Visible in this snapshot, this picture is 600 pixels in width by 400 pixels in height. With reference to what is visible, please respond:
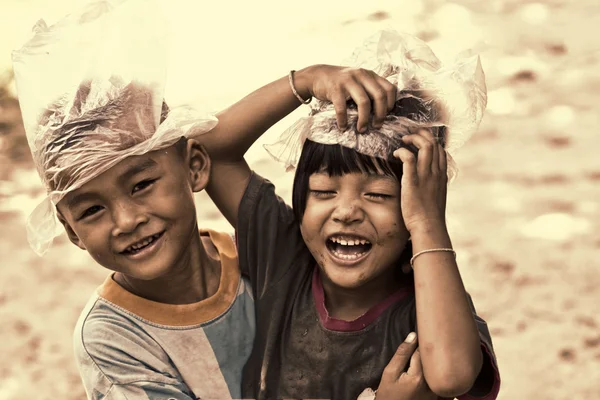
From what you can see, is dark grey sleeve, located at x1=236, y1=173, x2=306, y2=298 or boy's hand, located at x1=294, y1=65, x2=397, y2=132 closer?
boy's hand, located at x1=294, y1=65, x2=397, y2=132

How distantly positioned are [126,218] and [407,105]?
2.58ft

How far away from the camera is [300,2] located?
6281 mm

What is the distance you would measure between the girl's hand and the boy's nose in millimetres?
660

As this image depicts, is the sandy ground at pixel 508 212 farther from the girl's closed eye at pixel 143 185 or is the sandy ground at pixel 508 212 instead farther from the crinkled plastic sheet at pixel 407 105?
the girl's closed eye at pixel 143 185

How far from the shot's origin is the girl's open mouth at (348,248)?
8.45 feet

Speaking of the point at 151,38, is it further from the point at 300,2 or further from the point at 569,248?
the point at 300,2

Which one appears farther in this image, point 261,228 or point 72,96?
point 261,228

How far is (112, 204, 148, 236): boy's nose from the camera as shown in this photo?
8.07ft

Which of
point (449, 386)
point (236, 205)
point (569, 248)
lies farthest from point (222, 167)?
point (569, 248)

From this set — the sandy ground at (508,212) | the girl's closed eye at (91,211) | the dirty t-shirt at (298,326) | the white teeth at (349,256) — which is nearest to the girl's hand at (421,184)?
A: the white teeth at (349,256)

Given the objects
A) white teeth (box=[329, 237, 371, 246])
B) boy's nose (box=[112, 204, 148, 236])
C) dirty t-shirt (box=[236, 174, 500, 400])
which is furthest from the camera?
dirty t-shirt (box=[236, 174, 500, 400])

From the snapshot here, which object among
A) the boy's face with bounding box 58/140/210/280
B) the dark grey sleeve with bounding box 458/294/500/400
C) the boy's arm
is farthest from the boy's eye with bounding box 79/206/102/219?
the dark grey sleeve with bounding box 458/294/500/400

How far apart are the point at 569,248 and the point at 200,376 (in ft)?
8.35

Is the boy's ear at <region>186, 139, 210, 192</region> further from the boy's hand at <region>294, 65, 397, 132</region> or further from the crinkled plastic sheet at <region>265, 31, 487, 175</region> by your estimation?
the boy's hand at <region>294, 65, 397, 132</region>
